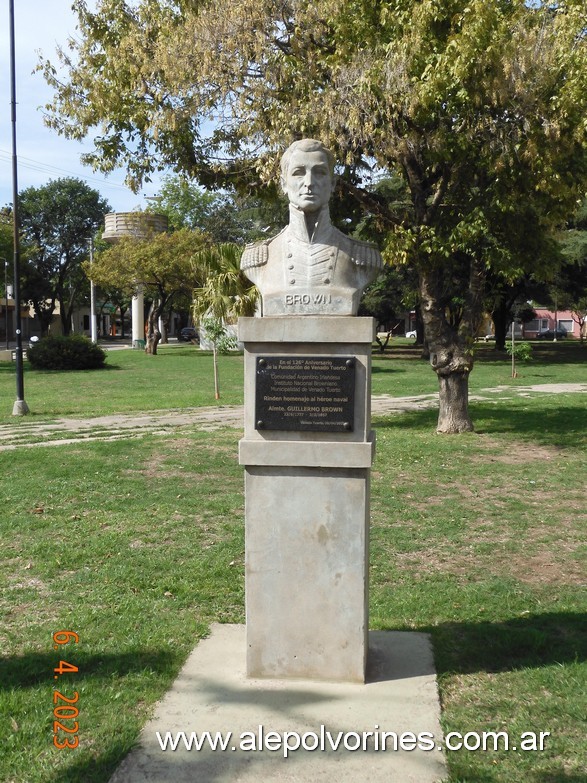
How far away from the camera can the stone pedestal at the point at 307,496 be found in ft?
14.1

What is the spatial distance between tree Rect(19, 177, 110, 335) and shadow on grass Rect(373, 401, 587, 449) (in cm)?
5741

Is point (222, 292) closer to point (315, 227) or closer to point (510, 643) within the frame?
point (315, 227)

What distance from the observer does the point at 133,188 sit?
1315 centimetres

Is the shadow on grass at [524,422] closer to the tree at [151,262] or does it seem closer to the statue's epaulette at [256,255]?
the statue's epaulette at [256,255]

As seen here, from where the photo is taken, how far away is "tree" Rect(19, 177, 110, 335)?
2721 inches

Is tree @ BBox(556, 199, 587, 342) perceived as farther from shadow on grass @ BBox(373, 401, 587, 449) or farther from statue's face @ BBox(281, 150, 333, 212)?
statue's face @ BBox(281, 150, 333, 212)

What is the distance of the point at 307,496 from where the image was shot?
4.38 meters

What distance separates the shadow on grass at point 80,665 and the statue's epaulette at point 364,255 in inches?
98.5

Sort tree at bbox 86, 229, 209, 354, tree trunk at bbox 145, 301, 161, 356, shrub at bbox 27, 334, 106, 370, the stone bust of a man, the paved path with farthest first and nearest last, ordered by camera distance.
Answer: tree trunk at bbox 145, 301, 161, 356
tree at bbox 86, 229, 209, 354
shrub at bbox 27, 334, 106, 370
the paved path
the stone bust of a man

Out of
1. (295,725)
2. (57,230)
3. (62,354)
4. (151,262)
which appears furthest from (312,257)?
(57,230)

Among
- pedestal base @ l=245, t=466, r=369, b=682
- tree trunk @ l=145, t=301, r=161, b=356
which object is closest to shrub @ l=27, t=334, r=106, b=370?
tree trunk @ l=145, t=301, r=161, b=356

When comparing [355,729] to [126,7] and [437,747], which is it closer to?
[437,747]

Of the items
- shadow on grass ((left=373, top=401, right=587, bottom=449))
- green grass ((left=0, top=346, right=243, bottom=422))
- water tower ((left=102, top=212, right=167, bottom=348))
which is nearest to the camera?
shadow on grass ((left=373, top=401, right=587, bottom=449))

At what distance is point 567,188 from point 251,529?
9.32 metres
